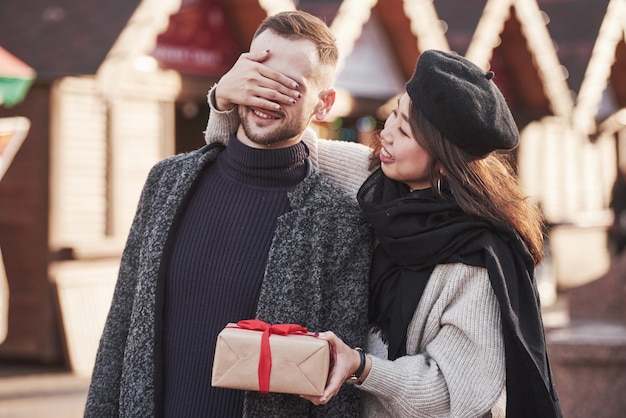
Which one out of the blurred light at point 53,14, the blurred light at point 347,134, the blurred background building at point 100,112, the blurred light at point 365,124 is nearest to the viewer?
the blurred background building at point 100,112

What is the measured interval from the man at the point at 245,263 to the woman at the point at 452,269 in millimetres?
120

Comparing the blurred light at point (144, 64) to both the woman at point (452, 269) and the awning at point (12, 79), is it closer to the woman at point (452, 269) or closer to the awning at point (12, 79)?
the awning at point (12, 79)

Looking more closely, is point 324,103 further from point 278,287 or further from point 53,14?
point 53,14

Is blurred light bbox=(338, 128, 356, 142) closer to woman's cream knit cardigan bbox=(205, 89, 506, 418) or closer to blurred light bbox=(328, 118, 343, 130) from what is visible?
blurred light bbox=(328, 118, 343, 130)

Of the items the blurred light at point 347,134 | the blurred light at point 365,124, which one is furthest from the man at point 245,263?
the blurred light at point 365,124

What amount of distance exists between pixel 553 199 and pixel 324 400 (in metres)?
15.7

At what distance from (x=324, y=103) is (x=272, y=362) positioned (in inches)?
33.3

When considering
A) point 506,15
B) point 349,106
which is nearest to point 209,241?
point 349,106

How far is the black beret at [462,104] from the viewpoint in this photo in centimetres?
270

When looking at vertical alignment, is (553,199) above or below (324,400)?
below

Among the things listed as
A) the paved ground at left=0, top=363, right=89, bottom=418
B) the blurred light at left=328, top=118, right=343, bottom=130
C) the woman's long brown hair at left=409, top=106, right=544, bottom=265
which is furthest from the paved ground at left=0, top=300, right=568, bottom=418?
the blurred light at left=328, top=118, right=343, bottom=130

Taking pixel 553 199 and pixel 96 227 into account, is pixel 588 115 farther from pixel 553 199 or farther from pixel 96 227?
pixel 96 227

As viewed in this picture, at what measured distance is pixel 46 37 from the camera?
9000 millimetres

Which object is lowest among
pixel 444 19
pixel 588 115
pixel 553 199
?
pixel 553 199
